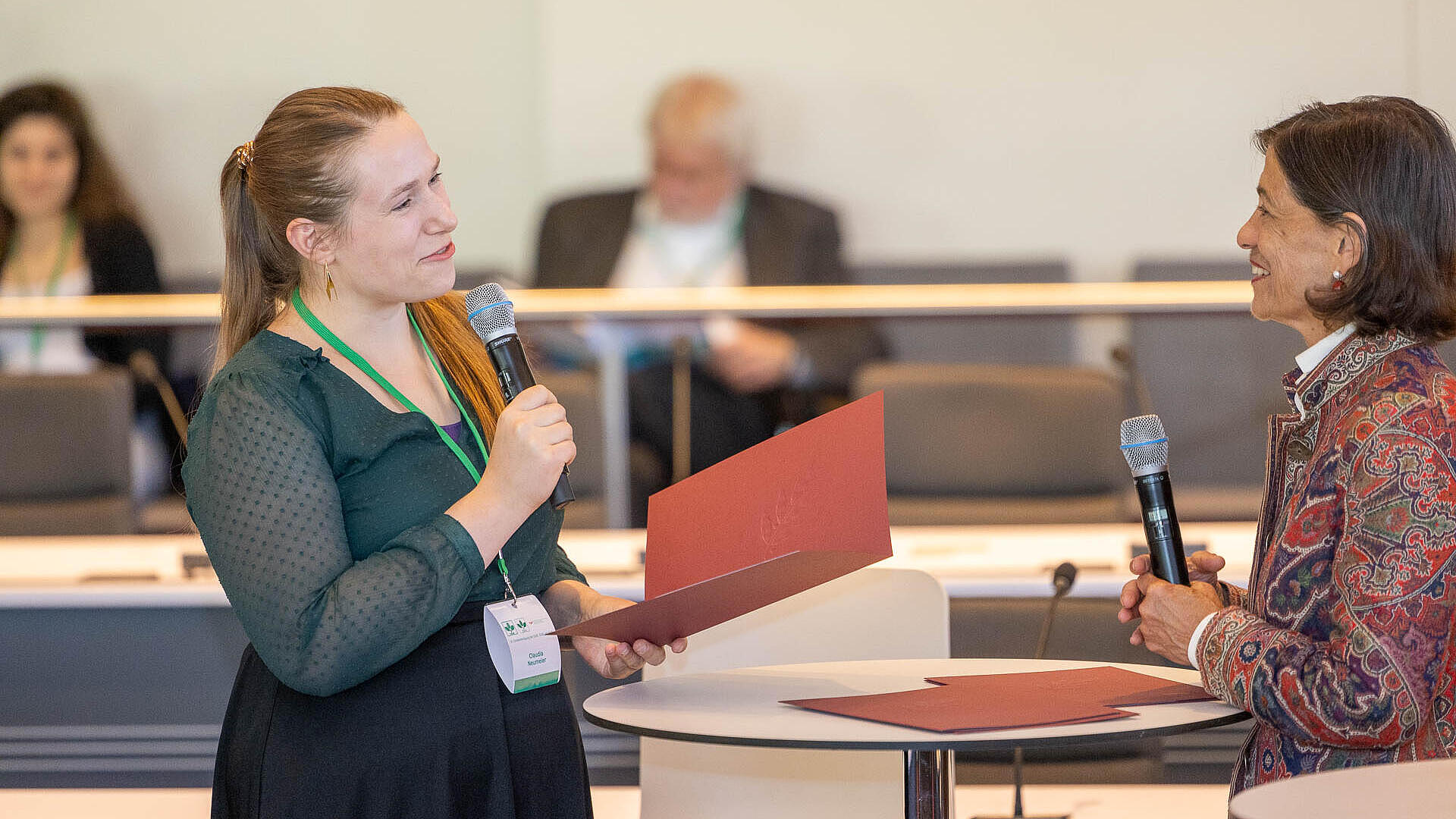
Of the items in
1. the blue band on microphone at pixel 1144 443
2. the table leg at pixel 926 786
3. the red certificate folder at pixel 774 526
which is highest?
the blue band on microphone at pixel 1144 443

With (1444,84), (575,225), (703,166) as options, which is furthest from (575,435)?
(1444,84)

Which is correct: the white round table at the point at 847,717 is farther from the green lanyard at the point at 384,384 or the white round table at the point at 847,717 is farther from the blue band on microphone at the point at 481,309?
the blue band on microphone at the point at 481,309

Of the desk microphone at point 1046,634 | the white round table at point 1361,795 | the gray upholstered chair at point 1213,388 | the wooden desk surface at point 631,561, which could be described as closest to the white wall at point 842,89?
the gray upholstered chair at point 1213,388

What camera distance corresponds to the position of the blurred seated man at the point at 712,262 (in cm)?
437

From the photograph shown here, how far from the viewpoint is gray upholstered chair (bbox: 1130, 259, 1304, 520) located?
163 inches

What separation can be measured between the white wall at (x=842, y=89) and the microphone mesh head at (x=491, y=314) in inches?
139

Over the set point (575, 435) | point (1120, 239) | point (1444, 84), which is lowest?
point (575, 435)

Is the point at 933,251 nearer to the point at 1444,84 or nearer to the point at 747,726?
the point at 1444,84

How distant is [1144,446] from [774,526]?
1.32 feet

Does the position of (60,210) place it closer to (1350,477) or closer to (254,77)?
(254,77)

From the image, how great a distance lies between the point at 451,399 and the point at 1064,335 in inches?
129

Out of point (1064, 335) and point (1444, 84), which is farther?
point (1444, 84)

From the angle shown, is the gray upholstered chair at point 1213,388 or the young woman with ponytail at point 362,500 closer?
the young woman with ponytail at point 362,500

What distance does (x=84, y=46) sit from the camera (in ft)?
16.7
